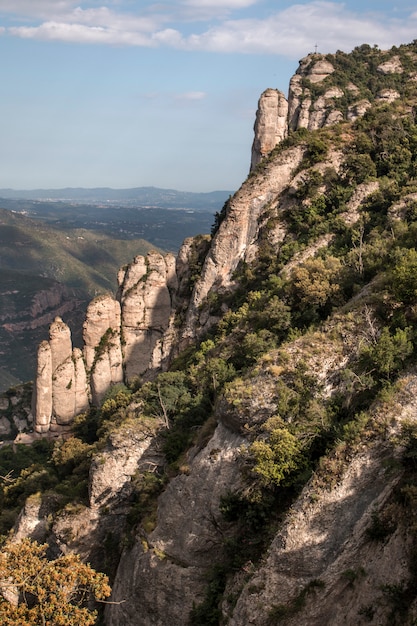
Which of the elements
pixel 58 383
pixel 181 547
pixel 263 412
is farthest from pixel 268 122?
pixel 181 547

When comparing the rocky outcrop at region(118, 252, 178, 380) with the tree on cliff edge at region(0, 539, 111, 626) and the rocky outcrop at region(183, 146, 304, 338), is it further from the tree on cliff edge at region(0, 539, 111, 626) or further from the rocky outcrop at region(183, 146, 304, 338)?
the tree on cliff edge at region(0, 539, 111, 626)

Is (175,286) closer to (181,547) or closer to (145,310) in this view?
(145,310)

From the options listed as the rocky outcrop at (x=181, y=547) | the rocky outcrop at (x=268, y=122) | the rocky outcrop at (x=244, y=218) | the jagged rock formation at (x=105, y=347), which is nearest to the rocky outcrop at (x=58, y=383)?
the jagged rock formation at (x=105, y=347)

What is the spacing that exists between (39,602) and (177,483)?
23.6 ft

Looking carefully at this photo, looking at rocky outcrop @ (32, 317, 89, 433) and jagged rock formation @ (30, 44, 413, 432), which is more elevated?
jagged rock formation @ (30, 44, 413, 432)

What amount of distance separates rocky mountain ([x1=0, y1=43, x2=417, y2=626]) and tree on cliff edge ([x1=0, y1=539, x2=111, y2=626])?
4.15 m

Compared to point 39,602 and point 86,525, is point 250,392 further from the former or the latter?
point 86,525

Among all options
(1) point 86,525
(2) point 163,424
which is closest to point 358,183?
(2) point 163,424

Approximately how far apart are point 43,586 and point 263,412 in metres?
8.76

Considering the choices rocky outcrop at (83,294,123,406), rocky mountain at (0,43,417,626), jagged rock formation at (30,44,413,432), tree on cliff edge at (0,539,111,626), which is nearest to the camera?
rocky mountain at (0,43,417,626)

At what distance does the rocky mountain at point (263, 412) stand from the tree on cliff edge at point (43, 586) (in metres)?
4.15

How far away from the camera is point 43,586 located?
16.2 m

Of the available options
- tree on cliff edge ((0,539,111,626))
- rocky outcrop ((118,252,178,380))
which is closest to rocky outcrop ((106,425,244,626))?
tree on cliff edge ((0,539,111,626))

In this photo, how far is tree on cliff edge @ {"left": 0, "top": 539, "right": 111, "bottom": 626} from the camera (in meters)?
15.3
